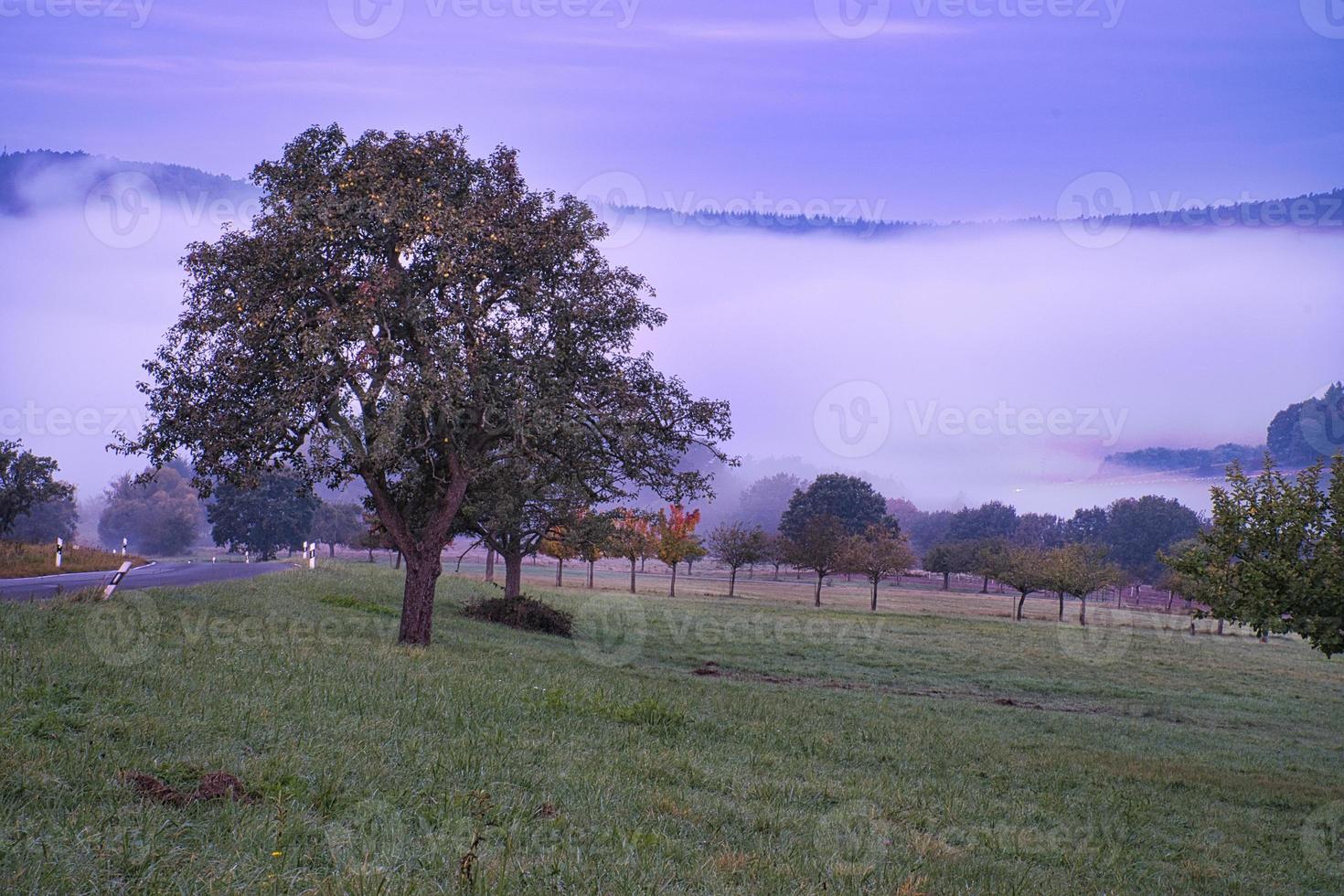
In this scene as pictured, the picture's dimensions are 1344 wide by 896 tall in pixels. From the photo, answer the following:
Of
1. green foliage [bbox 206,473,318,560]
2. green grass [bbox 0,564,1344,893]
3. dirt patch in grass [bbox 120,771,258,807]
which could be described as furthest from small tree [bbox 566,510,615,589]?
green foliage [bbox 206,473,318,560]

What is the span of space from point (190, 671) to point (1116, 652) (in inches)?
1803

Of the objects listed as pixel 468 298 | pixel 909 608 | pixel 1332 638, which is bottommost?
pixel 909 608

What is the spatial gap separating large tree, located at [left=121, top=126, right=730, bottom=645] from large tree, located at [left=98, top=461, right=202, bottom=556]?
11820 cm

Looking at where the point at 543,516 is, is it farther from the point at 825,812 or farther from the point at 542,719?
the point at 825,812

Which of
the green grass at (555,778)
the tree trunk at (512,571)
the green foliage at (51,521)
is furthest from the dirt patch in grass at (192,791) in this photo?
the green foliage at (51,521)

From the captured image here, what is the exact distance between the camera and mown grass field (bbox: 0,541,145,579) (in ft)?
103

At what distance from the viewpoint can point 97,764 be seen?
6.09m

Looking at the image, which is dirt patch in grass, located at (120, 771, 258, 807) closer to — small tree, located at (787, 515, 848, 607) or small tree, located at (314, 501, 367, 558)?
small tree, located at (787, 515, 848, 607)

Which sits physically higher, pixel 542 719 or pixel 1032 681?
pixel 542 719

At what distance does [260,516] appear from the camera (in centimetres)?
10288

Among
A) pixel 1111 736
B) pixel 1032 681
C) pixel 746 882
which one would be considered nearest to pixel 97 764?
pixel 746 882

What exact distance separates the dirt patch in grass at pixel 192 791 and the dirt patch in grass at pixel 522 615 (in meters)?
28.1

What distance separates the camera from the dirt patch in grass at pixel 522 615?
113 ft

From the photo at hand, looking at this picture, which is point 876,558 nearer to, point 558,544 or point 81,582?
point 558,544
